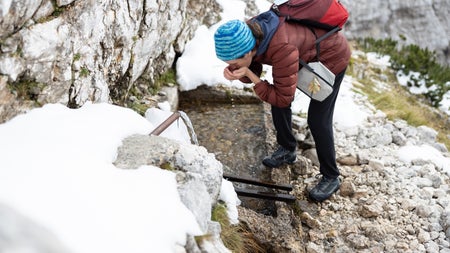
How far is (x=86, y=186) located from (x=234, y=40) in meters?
1.45

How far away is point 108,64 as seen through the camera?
4.21 meters

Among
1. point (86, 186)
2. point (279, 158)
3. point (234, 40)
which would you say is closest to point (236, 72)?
point (234, 40)

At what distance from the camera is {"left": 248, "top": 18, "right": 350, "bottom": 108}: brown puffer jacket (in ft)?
10.7

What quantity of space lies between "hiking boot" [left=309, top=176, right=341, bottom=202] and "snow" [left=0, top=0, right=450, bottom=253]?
207 centimetres

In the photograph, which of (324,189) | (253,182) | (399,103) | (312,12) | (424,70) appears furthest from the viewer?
(424,70)

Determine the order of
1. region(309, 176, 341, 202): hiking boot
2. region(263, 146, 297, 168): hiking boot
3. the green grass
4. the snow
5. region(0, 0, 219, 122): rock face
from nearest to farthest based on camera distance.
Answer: the snow, region(0, 0, 219, 122): rock face, region(309, 176, 341, 202): hiking boot, region(263, 146, 297, 168): hiking boot, the green grass

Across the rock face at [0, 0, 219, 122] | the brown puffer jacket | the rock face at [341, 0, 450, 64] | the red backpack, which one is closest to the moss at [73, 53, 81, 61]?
the rock face at [0, 0, 219, 122]

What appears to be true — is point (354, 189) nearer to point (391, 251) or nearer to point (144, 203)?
point (391, 251)

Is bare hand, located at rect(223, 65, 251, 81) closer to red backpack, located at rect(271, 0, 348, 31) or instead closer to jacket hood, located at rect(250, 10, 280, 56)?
jacket hood, located at rect(250, 10, 280, 56)

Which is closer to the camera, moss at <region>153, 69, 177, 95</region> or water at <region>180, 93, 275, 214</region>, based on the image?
water at <region>180, 93, 275, 214</region>

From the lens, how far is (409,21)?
62.6 ft

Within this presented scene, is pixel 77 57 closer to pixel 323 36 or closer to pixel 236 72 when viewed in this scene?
pixel 236 72

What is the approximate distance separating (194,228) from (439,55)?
1951cm

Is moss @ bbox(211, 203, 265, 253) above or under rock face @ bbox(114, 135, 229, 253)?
under
